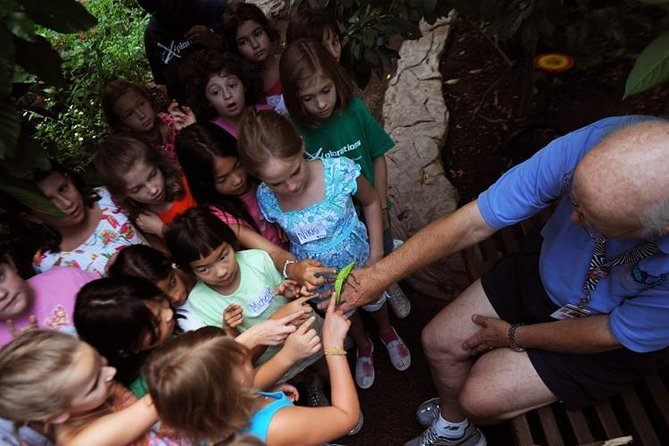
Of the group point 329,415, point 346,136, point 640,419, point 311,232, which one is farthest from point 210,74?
point 640,419

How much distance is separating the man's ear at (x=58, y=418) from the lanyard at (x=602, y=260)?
1692 mm

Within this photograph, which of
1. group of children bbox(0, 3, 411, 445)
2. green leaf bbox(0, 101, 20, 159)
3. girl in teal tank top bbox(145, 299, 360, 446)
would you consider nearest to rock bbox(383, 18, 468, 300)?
group of children bbox(0, 3, 411, 445)

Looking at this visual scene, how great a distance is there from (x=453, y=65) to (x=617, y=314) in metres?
2.92

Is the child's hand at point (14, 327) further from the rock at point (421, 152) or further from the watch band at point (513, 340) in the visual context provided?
the rock at point (421, 152)

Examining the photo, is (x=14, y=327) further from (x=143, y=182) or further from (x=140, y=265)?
(x=143, y=182)

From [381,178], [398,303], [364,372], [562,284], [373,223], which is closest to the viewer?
[562,284]

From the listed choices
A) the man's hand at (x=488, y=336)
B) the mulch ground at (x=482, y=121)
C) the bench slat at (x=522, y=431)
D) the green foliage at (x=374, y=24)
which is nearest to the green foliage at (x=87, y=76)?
the mulch ground at (x=482, y=121)

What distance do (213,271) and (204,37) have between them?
1595mm

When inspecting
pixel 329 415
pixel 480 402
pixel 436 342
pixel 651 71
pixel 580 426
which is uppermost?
pixel 651 71

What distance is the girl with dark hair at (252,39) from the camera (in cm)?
303

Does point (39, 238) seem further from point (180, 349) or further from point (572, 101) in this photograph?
point (572, 101)

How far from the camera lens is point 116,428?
61.4 inches

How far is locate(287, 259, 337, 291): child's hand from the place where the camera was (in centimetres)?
203

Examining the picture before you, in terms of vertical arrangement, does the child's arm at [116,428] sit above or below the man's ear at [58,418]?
below
